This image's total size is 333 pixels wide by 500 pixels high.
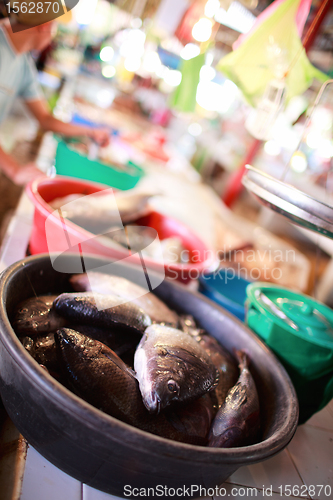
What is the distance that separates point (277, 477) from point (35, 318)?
4.21 ft

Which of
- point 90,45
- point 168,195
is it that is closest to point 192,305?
point 168,195

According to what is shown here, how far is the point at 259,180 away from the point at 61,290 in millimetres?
1129

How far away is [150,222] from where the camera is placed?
266 centimetres

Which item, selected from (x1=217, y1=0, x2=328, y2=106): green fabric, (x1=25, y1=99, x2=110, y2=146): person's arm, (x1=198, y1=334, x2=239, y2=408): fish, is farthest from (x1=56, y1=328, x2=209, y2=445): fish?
(x1=25, y1=99, x2=110, y2=146): person's arm

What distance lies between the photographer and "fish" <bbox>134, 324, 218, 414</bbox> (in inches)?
37.7

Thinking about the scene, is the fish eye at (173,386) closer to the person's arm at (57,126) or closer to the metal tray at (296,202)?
the metal tray at (296,202)

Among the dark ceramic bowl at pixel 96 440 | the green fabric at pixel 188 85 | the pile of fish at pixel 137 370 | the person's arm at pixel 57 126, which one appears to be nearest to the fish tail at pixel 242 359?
the pile of fish at pixel 137 370

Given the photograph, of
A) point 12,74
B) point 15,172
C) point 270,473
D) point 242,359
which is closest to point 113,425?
point 242,359

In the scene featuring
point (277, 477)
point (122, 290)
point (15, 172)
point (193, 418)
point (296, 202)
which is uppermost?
point (296, 202)

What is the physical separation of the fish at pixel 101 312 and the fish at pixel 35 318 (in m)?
0.03

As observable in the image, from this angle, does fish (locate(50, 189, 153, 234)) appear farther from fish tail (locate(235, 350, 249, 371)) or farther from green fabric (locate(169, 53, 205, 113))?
green fabric (locate(169, 53, 205, 113))

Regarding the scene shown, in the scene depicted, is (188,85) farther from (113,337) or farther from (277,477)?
(277,477)

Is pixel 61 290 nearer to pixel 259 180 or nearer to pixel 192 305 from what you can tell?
pixel 192 305

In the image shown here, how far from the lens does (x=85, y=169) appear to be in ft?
9.09
